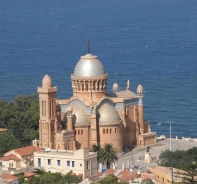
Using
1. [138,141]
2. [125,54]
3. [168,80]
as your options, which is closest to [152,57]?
[125,54]

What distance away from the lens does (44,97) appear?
98688 mm

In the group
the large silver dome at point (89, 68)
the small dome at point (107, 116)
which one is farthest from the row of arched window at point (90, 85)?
the small dome at point (107, 116)

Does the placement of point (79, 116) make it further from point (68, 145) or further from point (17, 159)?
point (17, 159)

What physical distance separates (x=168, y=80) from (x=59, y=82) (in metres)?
13.7

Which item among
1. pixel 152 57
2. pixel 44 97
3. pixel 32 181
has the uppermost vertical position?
pixel 152 57

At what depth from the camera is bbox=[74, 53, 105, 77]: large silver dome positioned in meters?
102

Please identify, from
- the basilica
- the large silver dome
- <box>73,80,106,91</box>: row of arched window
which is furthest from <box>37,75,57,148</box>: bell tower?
the large silver dome

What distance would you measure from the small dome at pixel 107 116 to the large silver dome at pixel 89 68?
2934mm

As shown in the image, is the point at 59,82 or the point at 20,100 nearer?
the point at 20,100

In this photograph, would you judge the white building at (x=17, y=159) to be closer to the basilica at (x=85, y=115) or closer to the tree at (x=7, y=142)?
the tree at (x=7, y=142)

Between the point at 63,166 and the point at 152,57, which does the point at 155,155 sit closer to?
the point at 63,166

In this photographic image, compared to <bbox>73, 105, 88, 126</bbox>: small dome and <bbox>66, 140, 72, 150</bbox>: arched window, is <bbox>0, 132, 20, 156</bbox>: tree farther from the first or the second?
<bbox>73, 105, 88, 126</bbox>: small dome

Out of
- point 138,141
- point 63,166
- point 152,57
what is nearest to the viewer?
point 63,166

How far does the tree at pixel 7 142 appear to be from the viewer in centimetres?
9725
